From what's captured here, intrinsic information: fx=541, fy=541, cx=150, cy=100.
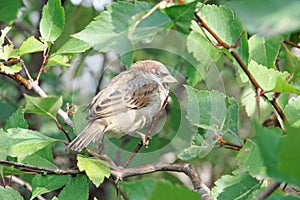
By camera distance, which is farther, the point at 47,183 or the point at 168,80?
the point at 168,80

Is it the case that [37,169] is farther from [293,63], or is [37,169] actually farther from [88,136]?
[293,63]

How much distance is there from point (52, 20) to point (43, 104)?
35 cm

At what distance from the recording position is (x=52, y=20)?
4.83ft

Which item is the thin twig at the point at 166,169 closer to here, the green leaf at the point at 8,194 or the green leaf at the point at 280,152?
the green leaf at the point at 8,194

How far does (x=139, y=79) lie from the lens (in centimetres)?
171

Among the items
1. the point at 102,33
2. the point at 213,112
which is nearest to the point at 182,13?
the point at 102,33

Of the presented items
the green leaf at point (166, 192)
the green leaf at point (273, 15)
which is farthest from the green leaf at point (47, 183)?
the green leaf at point (273, 15)

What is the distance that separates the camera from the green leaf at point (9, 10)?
2189mm

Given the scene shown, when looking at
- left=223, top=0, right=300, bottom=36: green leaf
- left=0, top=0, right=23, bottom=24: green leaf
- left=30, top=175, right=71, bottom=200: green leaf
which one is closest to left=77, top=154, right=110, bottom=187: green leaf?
left=30, top=175, right=71, bottom=200: green leaf

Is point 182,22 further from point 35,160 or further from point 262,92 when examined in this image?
point 35,160

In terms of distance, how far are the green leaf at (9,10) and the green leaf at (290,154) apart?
1.81m

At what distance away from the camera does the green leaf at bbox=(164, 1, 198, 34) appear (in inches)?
37.9

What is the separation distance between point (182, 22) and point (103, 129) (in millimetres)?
790

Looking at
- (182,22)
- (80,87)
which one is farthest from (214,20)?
(80,87)
